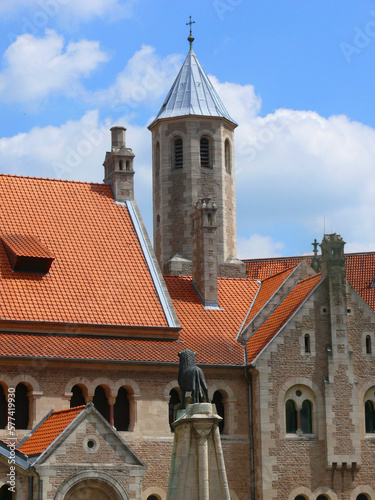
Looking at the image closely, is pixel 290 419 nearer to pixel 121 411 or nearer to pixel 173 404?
pixel 173 404

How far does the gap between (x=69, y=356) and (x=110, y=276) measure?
5.30 metres

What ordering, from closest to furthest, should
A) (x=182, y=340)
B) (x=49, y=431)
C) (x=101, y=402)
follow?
(x=49, y=431) → (x=101, y=402) → (x=182, y=340)

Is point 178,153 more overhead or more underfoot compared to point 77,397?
more overhead

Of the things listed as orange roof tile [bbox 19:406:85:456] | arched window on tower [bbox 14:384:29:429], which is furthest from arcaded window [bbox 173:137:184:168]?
orange roof tile [bbox 19:406:85:456]

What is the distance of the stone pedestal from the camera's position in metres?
32.0

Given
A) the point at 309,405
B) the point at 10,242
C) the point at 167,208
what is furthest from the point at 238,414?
the point at 167,208

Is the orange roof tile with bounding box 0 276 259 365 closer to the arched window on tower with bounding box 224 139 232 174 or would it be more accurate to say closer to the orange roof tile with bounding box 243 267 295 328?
the orange roof tile with bounding box 243 267 295 328

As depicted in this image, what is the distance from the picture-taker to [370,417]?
145 feet

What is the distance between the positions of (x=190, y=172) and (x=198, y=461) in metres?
26.4

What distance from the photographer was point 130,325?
4238 centimetres

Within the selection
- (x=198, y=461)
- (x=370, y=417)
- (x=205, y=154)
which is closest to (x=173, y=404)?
(x=370, y=417)

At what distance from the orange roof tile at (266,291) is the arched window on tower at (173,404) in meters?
5.27

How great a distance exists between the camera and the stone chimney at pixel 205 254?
4717 cm

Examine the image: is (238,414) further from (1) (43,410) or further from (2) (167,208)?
(2) (167,208)
